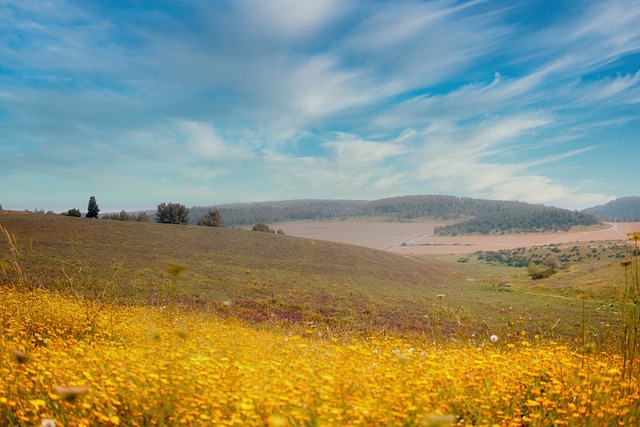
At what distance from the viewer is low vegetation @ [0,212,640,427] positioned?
12.3 ft

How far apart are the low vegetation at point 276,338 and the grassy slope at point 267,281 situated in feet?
0.81

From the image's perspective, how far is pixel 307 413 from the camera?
11.5ft

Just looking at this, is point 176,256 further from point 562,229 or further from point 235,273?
point 562,229

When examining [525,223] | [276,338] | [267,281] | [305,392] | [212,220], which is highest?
[212,220]

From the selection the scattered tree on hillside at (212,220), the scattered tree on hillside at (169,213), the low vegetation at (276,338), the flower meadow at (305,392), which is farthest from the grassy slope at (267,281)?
the scattered tree on hillside at (212,220)

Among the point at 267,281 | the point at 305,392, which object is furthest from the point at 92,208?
the point at 305,392

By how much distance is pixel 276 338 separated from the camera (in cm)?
898

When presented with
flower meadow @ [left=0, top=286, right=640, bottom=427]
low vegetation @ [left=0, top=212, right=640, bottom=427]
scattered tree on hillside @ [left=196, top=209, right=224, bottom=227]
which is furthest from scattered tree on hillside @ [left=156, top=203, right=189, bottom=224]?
flower meadow @ [left=0, top=286, right=640, bottom=427]

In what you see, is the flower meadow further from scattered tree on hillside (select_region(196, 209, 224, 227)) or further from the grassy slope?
scattered tree on hillside (select_region(196, 209, 224, 227))

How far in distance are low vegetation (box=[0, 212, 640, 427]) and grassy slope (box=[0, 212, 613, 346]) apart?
0.25m

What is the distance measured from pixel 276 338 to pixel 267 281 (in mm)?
21734

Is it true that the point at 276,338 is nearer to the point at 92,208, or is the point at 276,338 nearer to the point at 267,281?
the point at 267,281

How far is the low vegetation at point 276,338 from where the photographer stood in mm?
3760

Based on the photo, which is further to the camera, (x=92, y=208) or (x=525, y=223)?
(x=525, y=223)
